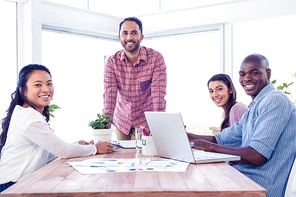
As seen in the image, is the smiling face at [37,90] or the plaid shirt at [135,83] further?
the plaid shirt at [135,83]

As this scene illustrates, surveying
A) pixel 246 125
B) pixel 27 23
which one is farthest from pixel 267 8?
pixel 27 23

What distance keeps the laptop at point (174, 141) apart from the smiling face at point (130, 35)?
45.8 inches

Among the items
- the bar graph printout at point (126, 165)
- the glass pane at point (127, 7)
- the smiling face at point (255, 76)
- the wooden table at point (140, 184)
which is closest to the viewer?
the wooden table at point (140, 184)

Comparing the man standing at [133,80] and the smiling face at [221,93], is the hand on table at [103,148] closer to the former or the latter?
the man standing at [133,80]

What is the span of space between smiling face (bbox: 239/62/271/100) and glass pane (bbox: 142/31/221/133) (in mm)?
2425

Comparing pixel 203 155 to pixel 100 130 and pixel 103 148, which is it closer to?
pixel 103 148

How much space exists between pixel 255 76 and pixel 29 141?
1.30 m

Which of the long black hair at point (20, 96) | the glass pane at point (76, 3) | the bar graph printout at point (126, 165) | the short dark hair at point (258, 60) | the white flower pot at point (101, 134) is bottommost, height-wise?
the bar graph printout at point (126, 165)

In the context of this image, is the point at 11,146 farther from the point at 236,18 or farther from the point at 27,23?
the point at 236,18

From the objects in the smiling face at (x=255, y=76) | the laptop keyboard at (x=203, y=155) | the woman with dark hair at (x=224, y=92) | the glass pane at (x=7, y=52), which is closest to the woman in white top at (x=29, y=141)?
the laptop keyboard at (x=203, y=155)

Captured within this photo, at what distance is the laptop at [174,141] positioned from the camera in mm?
1264

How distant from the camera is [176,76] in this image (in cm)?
451

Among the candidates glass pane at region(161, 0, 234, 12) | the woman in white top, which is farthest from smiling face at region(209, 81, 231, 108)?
glass pane at region(161, 0, 234, 12)

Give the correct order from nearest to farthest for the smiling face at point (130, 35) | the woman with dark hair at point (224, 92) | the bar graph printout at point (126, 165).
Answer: the bar graph printout at point (126, 165)
the smiling face at point (130, 35)
the woman with dark hair at point (224, 92)
